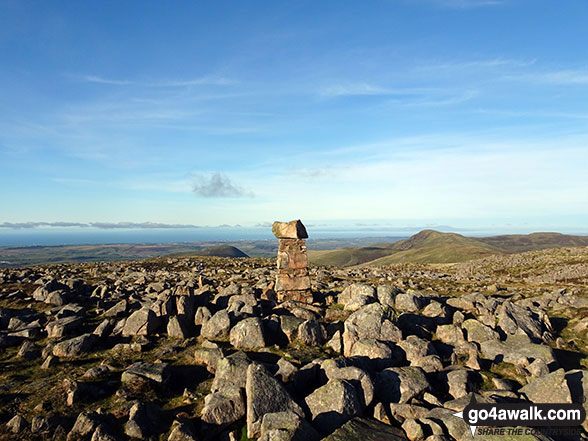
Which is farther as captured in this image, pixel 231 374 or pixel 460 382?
pixel 460 382

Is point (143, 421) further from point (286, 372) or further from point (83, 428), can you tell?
point (286, 372)

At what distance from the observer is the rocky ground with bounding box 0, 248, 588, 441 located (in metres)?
8.98

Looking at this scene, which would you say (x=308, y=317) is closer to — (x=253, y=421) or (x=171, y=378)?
(x=171, y=378)

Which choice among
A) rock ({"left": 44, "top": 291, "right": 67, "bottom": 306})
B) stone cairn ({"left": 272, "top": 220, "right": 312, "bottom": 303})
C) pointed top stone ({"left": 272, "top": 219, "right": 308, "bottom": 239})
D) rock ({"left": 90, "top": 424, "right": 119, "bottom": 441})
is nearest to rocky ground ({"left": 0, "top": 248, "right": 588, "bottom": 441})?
rock ({"left": 90, "top": 424, "right": 119, "bottom": 441})

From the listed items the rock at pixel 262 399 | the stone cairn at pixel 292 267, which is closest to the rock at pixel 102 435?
the rock at pixel 262 399

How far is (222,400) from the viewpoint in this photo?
962 cm

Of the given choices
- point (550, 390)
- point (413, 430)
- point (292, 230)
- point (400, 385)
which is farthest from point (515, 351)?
point (292, 230)

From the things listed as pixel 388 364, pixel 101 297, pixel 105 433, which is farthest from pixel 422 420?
pixel 101 297

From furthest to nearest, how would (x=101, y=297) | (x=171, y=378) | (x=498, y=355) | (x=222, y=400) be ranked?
(x=101, y=297) < (x=498, y=355) < (x=171, y=378) < (x=222, y=400)

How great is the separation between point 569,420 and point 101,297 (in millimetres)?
27366

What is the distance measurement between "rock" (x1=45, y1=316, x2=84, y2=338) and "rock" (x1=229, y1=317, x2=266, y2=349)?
8.84 meters

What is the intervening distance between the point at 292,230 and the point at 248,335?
30.8ft

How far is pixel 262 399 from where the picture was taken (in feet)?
30.8

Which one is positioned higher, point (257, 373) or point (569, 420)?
point (257, 373)
